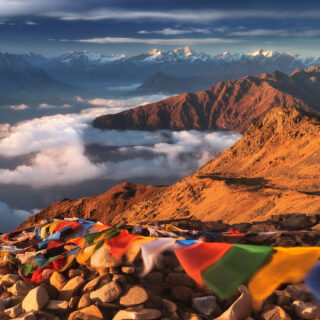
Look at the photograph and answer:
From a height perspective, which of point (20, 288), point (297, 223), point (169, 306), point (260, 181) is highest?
point (169, 306)

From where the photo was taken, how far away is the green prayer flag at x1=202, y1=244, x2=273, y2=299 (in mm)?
4828

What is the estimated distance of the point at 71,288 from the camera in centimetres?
539


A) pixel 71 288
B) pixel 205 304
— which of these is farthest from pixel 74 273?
pixel 205 304

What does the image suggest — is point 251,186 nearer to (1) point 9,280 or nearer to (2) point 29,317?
(1) point 9,280

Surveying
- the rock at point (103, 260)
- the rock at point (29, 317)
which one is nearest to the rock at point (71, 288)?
the rock at point (103, 260)

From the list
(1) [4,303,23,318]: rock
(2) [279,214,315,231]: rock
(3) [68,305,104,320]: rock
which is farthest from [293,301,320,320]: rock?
(2) [279,214,315,231]: rock

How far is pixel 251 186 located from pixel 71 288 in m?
18.8

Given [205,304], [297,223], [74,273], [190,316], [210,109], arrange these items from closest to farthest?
1. [190,316]
2. [205,304]
3. [74,273]
4. [297,223]
5. [210,109]

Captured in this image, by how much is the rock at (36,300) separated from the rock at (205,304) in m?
2.26

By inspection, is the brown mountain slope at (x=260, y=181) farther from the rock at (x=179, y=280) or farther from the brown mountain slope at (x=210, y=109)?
the brown mountain slope at (x=210, y=109)

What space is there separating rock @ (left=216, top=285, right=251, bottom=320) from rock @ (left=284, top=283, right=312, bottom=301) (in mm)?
586

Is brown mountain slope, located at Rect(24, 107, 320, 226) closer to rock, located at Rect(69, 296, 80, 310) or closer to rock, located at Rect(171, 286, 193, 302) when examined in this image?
rock, located at Rect(171, 286, 193, 302)

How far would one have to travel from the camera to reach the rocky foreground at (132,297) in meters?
4.53

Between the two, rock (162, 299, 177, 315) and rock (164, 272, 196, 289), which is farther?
rock (164, 272, 196, 289)
